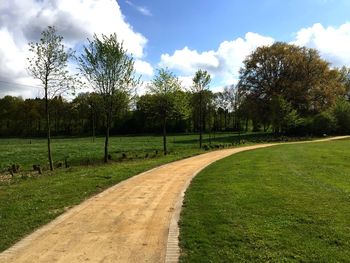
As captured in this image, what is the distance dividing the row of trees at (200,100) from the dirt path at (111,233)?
41.9ft

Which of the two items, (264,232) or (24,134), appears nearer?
(264,232)

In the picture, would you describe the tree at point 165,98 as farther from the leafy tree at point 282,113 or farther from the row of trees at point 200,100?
the leafy tree at point 282,113

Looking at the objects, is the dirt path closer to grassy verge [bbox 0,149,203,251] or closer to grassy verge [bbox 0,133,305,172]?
grassy verge [bbox 0,149,203,251]

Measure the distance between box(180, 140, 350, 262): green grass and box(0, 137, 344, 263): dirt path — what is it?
419mm

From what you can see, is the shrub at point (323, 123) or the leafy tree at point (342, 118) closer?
the shrub at point (323, 123)

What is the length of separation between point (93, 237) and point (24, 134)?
393 feet

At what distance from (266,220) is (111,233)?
3.43 m

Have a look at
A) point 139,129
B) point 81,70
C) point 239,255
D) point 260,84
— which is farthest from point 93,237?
point 139,129

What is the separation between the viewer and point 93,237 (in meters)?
8.24

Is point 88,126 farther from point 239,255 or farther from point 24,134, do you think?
point 239,255

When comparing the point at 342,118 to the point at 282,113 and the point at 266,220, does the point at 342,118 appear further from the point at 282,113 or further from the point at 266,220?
the point at 266,220

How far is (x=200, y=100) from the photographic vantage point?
41.1m

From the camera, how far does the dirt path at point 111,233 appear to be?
7102 millimetres

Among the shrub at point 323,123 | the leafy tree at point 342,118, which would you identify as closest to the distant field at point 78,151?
the shrub at point 323,123
